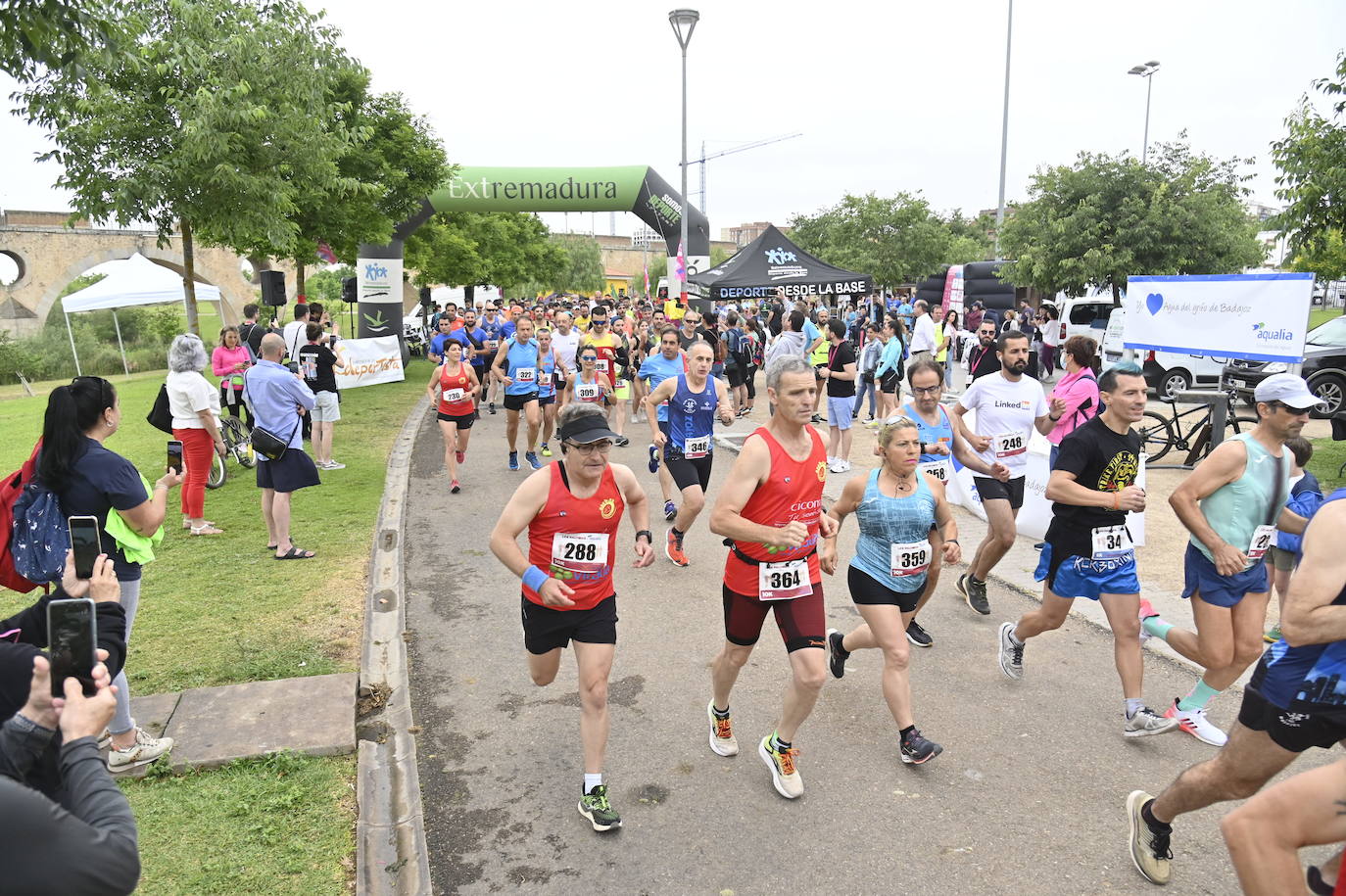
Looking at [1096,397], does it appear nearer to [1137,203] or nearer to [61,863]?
[61,863]

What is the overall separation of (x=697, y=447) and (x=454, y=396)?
3.86 m

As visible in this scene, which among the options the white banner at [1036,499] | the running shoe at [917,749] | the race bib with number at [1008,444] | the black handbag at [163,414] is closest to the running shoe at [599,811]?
the running shoe at [917,749]

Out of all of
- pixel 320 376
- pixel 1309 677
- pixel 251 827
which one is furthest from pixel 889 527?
pixel 320 376

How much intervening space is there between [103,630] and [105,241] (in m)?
52.7

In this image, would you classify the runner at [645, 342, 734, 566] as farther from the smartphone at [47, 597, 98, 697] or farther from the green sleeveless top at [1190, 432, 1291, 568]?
the smartphone at [47, 597, 98, 697]

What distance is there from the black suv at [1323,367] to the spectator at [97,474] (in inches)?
574

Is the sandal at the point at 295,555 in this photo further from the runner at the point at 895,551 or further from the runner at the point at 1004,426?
the runner at the point at 1004,426

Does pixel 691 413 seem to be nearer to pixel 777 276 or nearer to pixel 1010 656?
pixel 1010 656

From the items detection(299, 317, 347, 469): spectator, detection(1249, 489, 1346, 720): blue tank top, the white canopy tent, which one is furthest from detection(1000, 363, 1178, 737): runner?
the white canopy tent

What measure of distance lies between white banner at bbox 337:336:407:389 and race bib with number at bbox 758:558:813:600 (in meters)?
17.1

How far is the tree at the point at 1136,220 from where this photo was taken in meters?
22.0

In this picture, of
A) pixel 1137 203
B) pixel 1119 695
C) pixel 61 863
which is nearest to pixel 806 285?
pixel 1137 203

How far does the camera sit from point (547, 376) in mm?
11977

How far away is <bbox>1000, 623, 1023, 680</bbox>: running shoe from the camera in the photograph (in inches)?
205
